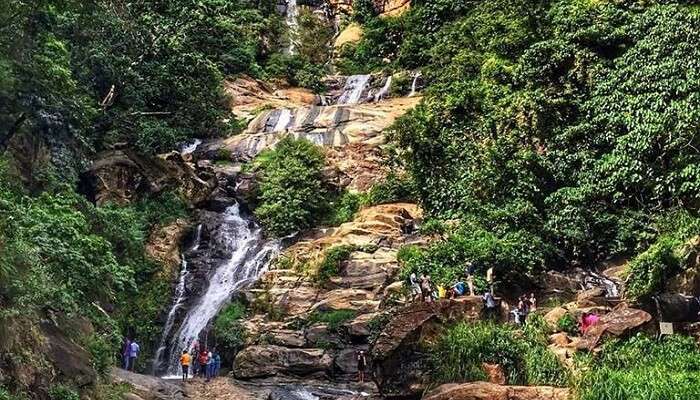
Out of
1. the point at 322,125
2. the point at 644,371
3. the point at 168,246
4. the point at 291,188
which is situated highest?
the point at 322,125

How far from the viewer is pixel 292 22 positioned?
178 ft

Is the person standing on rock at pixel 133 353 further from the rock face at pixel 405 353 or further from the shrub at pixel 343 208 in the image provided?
the shrub at pixel 343 208

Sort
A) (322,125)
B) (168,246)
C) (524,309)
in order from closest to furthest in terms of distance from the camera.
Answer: (524,309), (168,246), (322,125)

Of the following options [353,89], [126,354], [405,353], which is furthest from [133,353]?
[353,89]

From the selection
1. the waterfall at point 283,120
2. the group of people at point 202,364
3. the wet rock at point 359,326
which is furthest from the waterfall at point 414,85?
the group of people at point 202,364

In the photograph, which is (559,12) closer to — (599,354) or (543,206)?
(543,206)

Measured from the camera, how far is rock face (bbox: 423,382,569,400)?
46.4ft

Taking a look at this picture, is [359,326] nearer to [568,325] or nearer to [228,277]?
[568,325]

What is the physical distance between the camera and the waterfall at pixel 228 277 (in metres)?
23.8

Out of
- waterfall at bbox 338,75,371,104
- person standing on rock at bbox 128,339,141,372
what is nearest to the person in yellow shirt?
person standing on rock at bbox 128,339,141,372

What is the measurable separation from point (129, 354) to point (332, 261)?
26.0 ft

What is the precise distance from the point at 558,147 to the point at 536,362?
11.3 m

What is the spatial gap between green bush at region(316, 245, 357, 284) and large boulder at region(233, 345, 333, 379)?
4319 mm

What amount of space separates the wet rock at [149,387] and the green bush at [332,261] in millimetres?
7587
